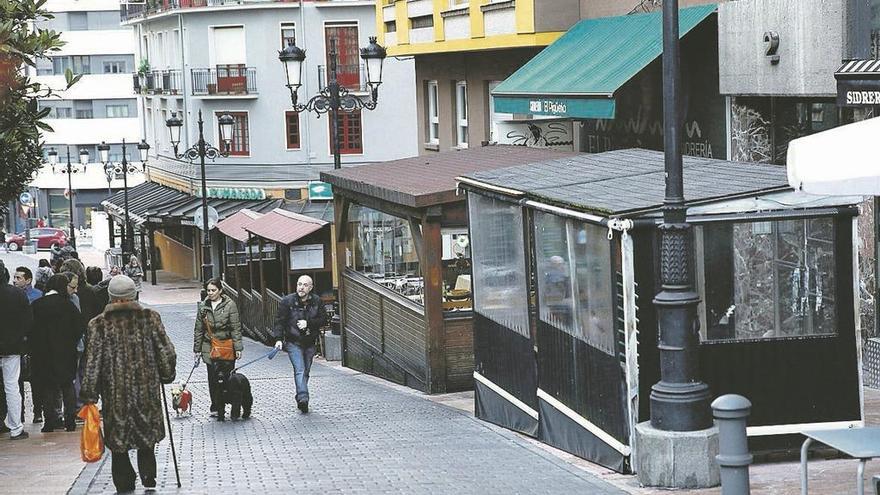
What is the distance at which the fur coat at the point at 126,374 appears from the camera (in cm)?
1041

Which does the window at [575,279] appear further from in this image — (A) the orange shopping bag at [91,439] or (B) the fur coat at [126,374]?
(A) the orange shopping bag at [91,439]

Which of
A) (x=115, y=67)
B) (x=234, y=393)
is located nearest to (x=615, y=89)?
(x=234, y=393)

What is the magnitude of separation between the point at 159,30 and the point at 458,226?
49384 mm

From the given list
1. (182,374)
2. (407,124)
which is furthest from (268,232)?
(407,124)

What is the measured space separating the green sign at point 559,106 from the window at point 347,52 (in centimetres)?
3281

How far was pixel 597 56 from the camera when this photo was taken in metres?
22.0

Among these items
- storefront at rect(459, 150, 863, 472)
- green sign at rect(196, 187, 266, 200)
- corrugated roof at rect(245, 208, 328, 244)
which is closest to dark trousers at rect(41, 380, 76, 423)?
storefront at rect(459, 150, 863, 472)

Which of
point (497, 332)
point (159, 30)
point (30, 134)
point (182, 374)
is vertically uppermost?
point (159, 30)

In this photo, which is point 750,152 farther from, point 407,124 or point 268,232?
point 407,124

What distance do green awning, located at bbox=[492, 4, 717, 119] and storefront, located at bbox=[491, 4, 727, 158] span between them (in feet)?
0.06

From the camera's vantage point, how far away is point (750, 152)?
18.7 metres

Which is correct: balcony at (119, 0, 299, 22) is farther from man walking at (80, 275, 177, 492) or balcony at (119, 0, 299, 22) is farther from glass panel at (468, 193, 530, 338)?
man walking at (80, 275, 177, 492)

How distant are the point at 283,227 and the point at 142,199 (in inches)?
1424

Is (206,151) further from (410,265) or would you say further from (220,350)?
(220,350)
